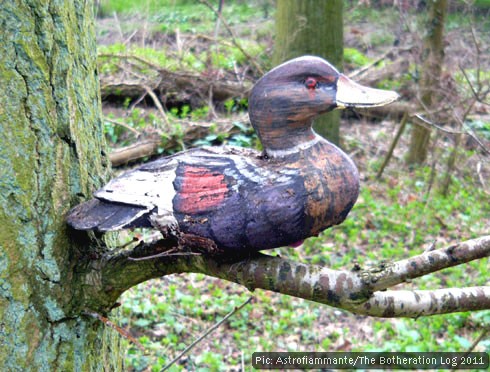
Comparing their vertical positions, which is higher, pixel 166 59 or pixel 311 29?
pixel 311 29

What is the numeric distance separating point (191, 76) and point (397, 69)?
270cm

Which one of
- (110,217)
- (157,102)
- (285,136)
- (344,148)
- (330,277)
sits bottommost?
(344,148)

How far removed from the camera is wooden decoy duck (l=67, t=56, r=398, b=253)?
118 centimetres

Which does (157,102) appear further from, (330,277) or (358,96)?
(330,277)

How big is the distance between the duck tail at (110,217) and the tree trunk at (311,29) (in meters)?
2.85

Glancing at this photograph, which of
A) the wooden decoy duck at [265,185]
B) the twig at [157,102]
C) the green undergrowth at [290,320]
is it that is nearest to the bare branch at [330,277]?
the wooden decoy duck at [265,185]

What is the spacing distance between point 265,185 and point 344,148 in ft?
13.8

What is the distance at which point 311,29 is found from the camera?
3.78 meters

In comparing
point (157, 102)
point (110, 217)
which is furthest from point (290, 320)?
point (157, 102)

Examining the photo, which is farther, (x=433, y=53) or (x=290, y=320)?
(x=433, y=53)

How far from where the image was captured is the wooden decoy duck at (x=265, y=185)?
1.18m

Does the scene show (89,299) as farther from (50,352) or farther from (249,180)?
(249,180)
